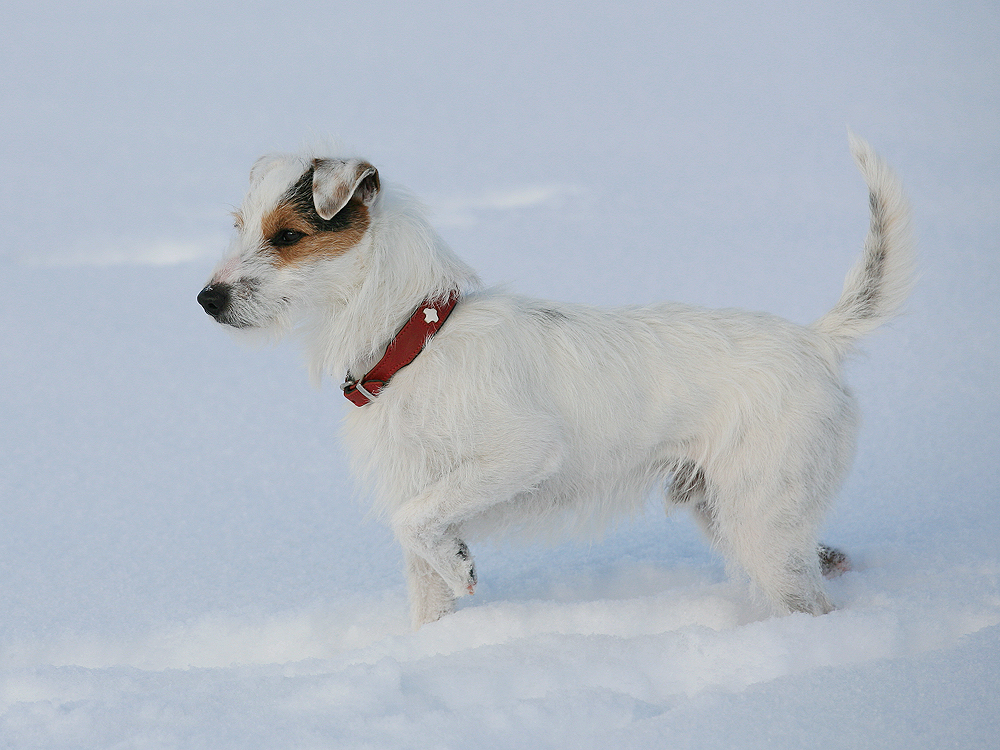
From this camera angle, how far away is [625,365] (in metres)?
2.89

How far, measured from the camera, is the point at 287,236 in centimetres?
268

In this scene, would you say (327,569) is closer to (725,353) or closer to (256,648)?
(256,648)

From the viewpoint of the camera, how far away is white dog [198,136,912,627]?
269cm

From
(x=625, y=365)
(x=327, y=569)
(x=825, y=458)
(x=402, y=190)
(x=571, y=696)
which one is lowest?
(x=327, y=569)

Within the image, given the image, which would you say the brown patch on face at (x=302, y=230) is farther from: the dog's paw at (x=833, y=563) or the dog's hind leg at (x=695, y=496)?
the dog's paw at (x=833, y=563)

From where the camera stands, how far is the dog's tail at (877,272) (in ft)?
9.68

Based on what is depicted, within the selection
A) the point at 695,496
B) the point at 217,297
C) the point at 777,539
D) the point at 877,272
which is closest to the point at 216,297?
the point at 217,297

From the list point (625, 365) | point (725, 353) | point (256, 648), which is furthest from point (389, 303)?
point (256, 648)

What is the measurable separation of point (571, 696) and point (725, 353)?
121cm

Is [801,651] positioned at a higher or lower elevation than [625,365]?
lower

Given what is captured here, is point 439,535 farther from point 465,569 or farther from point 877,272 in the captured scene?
point 877,272

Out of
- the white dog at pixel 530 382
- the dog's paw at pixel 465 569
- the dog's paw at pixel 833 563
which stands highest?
the white dog at pixel 530 382

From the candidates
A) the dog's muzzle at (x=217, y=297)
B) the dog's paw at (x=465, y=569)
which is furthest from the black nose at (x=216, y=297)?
the dog's paw at (x=465, y=569)

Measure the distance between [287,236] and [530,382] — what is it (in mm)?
855
